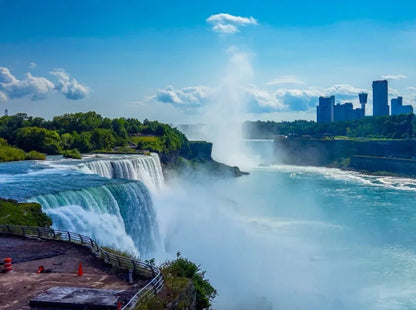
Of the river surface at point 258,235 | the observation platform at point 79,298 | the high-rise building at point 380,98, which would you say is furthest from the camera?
the high-rise building at point 380,98

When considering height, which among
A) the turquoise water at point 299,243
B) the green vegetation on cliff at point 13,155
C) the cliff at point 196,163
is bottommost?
the turquoise water at point 299,243

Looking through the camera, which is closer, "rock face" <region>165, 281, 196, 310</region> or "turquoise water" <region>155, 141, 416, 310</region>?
"rock face" <region>165, 281, 196, 310</region>

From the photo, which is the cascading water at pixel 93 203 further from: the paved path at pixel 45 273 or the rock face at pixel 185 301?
the rock face at pixel 185 301

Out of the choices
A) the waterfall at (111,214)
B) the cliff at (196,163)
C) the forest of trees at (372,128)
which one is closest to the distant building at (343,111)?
the forest of trees at (372,128)

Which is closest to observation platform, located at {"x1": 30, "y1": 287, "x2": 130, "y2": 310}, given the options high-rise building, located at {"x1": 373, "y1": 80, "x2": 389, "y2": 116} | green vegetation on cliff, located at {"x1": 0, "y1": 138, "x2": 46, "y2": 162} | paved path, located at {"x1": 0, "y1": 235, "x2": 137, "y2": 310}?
paved path, located at {"x1": 0, "y1": 235, "x2": 137, "y2": 310}

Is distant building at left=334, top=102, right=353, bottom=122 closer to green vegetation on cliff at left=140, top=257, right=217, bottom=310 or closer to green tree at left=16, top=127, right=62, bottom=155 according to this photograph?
green tree at left=16, top=127, right=62, bottom=155

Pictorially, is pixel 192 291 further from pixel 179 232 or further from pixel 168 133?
pixel 168 133
